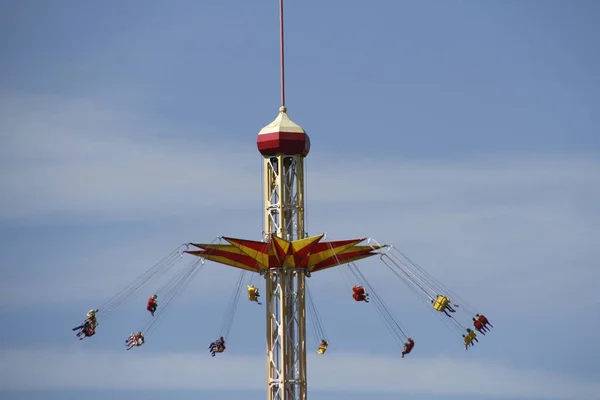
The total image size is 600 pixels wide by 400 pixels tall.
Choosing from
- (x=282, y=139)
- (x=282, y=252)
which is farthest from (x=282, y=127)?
(x=282, y=252)

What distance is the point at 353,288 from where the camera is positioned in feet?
484

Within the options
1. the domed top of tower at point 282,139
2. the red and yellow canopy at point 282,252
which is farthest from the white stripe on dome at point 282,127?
the red and yellow canopy at point 282,252

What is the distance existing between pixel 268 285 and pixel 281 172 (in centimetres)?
694

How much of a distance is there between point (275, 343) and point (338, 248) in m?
6.95

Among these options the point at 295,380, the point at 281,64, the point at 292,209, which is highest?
the point at 281,64

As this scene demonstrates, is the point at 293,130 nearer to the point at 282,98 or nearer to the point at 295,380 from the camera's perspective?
the point at 282,98

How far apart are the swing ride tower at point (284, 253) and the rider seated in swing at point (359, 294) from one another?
2571 millimetres

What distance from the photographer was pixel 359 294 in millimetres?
147250

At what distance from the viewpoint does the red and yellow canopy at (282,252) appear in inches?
5817

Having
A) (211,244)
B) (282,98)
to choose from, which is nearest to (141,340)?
(211,244)

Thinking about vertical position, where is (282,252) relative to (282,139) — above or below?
below

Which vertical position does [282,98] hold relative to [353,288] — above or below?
above

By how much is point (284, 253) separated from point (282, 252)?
0.13m

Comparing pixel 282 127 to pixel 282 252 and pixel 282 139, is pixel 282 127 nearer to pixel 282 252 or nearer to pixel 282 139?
pixel 282 139
